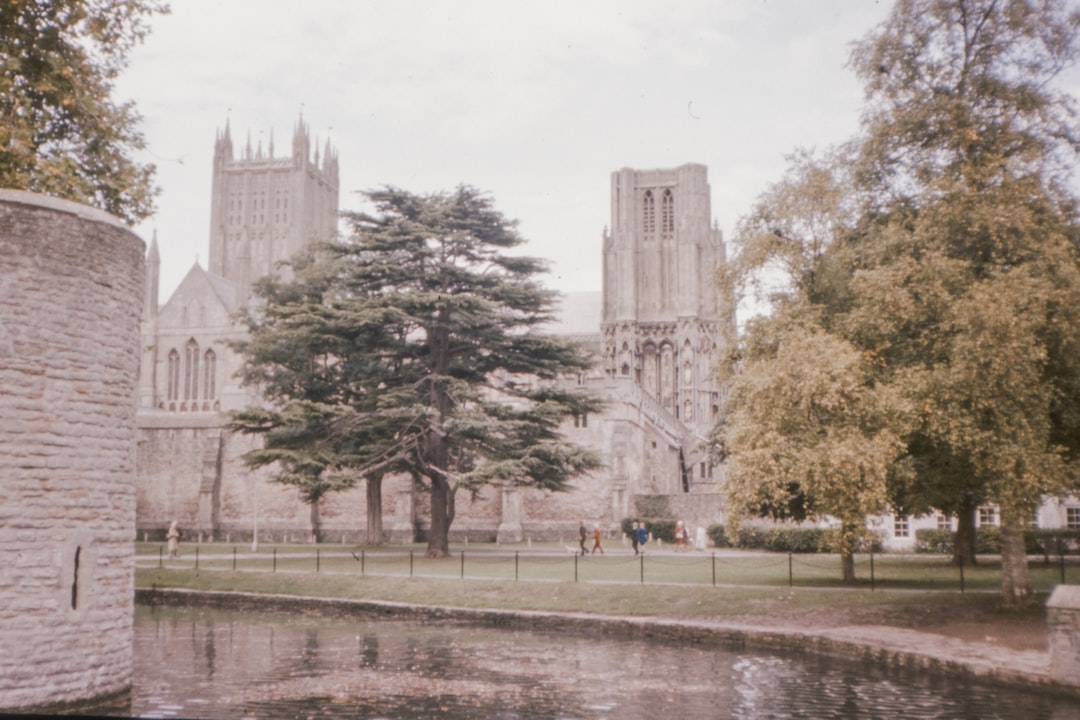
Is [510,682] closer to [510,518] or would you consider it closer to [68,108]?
[68,108]

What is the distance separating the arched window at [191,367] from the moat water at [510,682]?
5805cm

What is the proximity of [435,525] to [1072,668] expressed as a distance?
2187 centimetres

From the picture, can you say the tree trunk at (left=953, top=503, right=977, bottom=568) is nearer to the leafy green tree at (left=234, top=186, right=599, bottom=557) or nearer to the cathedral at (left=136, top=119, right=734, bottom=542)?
the cathedral at (left=136, top=119, right=734, bottom=542)

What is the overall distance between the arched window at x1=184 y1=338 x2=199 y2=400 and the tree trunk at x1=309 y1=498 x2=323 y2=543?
33.7 m

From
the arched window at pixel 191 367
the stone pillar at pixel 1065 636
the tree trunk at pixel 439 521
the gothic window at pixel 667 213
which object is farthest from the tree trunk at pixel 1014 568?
the gothic window at pixel 667 213

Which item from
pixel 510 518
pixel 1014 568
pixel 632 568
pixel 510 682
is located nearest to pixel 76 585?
pixel 510 682

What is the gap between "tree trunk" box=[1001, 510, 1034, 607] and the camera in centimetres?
1759

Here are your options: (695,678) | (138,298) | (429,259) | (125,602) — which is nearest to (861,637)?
(695,678)

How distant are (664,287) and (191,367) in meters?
39.9

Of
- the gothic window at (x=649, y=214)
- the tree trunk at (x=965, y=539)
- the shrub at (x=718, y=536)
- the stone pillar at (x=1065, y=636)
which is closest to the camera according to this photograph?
the stone pillar at (x=1065, y=636)

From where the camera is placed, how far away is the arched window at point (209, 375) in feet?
241

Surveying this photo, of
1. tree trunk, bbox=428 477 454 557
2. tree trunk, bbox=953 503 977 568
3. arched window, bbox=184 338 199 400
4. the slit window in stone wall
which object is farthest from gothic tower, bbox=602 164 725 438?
the slit window in stone wall

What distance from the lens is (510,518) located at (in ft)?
137

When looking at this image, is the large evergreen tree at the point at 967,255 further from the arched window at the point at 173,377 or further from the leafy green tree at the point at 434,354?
the arched window at the point at 173,377
